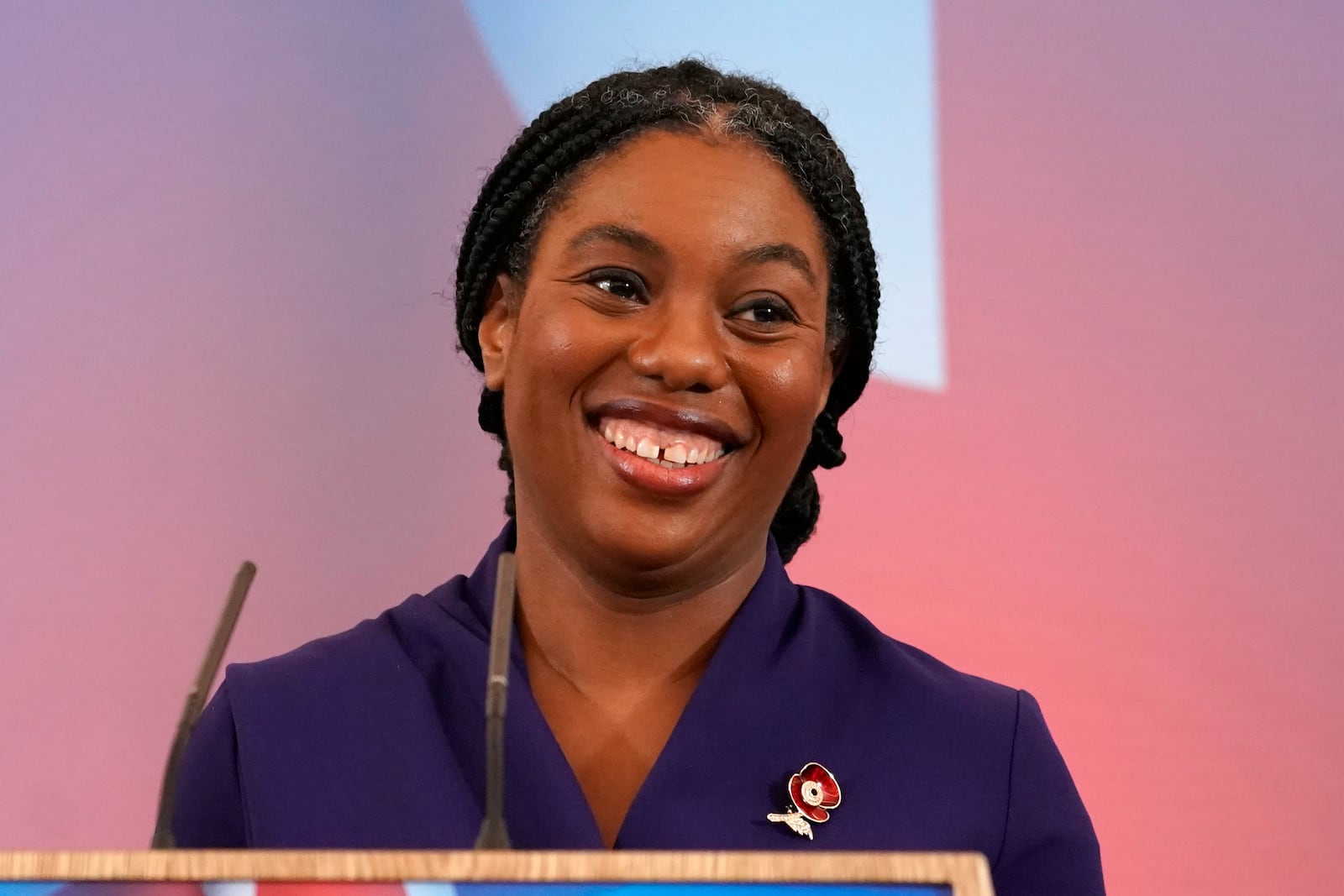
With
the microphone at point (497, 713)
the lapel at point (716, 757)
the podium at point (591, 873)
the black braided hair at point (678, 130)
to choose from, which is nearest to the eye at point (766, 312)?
the black braided hair at point (678, 130)

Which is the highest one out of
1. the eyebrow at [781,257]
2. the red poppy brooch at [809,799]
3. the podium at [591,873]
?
the eyebrow at [781,257]

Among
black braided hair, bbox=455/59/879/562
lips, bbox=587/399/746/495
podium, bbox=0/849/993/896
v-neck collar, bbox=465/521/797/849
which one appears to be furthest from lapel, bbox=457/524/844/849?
podium, bbox=0/849/993/896

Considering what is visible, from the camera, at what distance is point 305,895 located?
2.19 feet

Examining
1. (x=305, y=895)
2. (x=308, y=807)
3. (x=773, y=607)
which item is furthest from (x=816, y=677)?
(x=305, y=895)

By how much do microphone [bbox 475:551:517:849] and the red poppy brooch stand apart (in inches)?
12.0

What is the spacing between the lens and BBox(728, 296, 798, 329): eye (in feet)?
3.71

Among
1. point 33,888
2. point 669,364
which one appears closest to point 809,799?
point 669,364

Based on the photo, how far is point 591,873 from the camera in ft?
2.15

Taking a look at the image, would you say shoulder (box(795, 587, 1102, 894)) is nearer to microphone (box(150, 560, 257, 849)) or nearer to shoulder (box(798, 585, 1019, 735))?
shoulder (box(798, 585, 1019, 735))

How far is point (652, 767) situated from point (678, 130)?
452mm

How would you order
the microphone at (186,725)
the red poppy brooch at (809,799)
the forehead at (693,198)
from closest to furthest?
the microphone at (186,725)
the red poppy brooch at (809,799)
the forehead at (693,198)

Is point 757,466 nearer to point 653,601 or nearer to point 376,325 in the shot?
point 653,601

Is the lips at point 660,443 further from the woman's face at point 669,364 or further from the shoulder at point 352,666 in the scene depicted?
the shoulder at point 352,666

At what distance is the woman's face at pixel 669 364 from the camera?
1.10m
